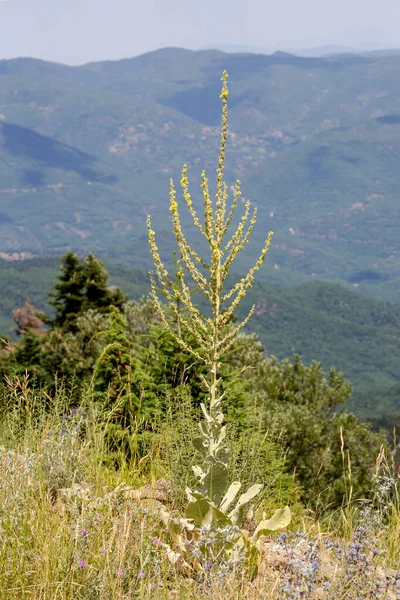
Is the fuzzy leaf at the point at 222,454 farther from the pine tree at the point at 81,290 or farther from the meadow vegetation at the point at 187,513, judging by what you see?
the pine tree at the point at 81,290

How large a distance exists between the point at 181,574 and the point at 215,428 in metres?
0.96

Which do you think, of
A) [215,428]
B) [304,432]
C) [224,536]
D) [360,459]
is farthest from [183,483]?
[360,459]

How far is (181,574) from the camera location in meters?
4.27

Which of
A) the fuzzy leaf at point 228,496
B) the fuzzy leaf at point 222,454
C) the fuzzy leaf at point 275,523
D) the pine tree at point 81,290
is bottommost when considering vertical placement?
the pine tree at point 81,290

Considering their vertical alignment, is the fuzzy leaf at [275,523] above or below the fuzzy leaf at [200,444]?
below

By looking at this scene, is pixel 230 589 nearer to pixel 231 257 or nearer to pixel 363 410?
pixel 231 257

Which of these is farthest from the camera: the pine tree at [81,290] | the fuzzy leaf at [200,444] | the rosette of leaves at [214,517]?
the pine tree at [81,290]

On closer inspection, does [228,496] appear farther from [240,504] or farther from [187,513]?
[187,513]

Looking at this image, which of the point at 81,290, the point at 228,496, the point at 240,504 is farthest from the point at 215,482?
the point at 81,290

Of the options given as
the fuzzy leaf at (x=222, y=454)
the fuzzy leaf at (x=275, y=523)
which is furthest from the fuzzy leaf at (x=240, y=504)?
the fuzzy leaf at (x=222, y=454)

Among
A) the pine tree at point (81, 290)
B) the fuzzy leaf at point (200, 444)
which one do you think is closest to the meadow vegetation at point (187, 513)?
the fuzzy leaf at point (200, 444)

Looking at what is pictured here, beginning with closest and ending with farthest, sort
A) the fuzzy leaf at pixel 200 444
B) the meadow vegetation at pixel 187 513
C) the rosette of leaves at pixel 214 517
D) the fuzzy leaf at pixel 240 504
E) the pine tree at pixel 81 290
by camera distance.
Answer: the meadow vegetation at pixel 187 513 < the rosette of leaves at pixel 214 517 < the fuzzy leaf at pixel 240 504 < the fuzzy leaf at pixel 200 444 < the pine tree at pixel 81 290

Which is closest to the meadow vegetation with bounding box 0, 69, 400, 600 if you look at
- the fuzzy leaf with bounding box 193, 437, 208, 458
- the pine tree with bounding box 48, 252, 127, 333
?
the fuzzy leaf with bounding box 193, 437, 208, 458

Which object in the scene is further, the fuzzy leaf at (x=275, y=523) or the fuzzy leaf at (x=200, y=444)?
the fuzzy leaf at (x=200, y=444)
